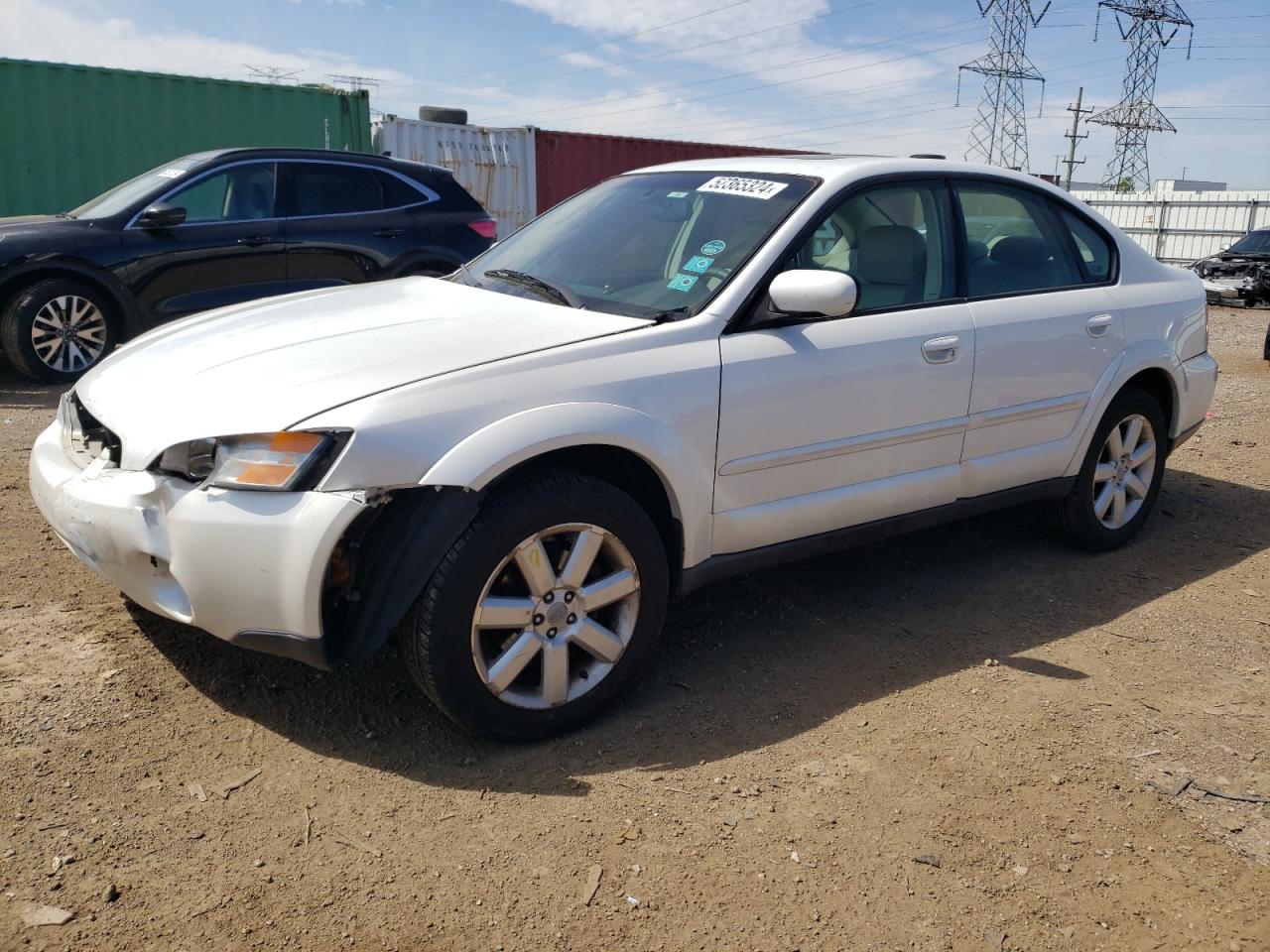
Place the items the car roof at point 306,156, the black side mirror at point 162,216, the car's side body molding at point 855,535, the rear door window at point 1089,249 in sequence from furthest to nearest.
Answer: the car roof at point 306,156 → the black side mirror at point 162,216 → the rear door window at point 1089,249 → the car's side body molding at point 855,535

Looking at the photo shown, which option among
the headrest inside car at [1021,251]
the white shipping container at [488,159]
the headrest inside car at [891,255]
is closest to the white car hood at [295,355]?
the headrest inside car at [891,255]

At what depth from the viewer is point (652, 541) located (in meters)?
3.13

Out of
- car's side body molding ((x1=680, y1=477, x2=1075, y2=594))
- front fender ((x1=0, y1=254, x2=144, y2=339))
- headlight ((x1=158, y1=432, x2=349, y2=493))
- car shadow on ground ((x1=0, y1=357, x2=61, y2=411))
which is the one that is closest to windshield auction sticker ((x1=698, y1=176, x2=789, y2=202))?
car's side body molding ((x1=680, y1=477, x2=1075, y2=594))

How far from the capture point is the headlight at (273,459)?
265cm

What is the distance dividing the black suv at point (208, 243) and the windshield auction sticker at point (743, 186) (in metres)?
4.91

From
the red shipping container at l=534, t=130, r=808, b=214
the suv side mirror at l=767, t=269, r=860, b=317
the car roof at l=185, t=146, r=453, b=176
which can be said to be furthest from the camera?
the red shipping container at l=534, t=130, r=808, b=214

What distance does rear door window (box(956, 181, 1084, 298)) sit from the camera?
4.11m

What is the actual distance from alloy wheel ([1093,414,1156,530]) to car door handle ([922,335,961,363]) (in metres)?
1.23

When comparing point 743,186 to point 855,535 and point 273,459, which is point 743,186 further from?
point 273,459

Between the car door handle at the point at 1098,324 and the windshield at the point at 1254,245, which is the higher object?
the windshield at the point at 1254,245

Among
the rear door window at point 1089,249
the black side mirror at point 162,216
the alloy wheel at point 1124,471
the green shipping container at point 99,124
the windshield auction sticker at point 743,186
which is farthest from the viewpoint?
the green shipping container at point 99,124

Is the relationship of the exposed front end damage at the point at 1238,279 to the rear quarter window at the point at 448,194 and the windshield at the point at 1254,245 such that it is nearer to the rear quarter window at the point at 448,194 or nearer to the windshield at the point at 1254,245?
the windshield at the point at 1254,245

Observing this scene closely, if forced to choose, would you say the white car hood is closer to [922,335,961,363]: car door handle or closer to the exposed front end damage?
[922,335,961,363]: car door handle

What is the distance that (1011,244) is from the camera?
430 centimetres
